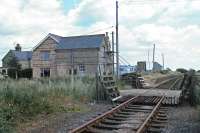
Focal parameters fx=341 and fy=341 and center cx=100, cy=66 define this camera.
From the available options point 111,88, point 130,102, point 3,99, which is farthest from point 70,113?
point 111,88

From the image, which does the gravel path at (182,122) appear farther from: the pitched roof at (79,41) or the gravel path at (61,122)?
the pitched roof at (79,41)

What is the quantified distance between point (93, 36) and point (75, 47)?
3.58 m

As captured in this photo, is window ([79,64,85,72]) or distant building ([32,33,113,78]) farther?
distant building ([32,33,113,78])

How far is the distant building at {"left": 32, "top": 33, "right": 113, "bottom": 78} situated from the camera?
5381 centimetres

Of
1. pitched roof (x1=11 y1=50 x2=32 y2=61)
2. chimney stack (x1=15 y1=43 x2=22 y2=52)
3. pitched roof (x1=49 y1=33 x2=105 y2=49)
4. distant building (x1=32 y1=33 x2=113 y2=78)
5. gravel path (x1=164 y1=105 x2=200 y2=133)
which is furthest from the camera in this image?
chimney stack (x1=15 y1=43 x2=22 y2=52)

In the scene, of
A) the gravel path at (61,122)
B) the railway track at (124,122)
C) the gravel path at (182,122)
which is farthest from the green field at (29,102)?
the gravel path at (182,122)

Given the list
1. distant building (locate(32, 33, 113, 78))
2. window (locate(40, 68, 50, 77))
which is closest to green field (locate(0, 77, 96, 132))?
distant building (locate(32, 33, 113, 78))

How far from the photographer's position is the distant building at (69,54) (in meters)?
53.8

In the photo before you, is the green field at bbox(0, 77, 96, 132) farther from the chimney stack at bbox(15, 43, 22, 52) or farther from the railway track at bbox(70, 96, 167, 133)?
the chimney stack at bbox(15, 43, 22, 52)

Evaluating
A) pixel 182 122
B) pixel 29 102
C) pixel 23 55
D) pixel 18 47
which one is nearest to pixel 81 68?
pixel 23 55

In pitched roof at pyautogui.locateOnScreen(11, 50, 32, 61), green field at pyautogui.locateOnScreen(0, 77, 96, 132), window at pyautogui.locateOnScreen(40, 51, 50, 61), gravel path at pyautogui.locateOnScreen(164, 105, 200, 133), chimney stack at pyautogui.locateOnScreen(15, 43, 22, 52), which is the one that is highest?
chimney stack at pyautogui.locateOnScreen(15, 43, 22, 52)

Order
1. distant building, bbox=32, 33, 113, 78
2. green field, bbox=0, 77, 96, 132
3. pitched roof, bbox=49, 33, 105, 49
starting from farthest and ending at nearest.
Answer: pitched roof, bbox=49, 33, 105, 49 < distant building, bbox=32, 33, 113, 78 < green field, bbox=0, 77, 96, 132

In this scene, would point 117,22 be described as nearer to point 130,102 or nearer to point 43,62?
point 130,102

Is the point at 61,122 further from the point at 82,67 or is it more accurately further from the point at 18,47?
the point at 18,47
